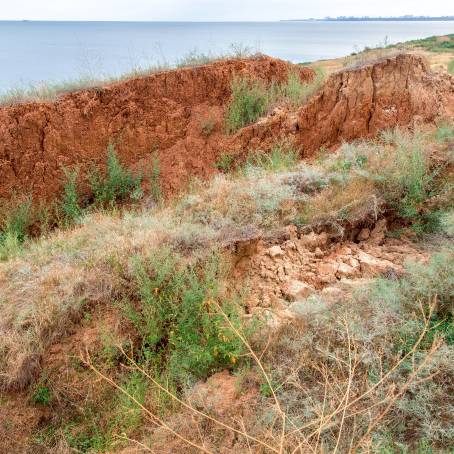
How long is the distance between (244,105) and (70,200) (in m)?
4.01

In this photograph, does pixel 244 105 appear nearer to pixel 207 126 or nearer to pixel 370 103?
pixel 207 126

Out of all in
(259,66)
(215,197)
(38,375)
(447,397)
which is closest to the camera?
(447,397)

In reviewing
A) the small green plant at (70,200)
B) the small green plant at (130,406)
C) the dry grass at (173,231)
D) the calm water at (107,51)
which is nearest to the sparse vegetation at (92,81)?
the calm water at (107,51)

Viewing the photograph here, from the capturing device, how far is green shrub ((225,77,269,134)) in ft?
28.8

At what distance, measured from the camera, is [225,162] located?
8398 mm

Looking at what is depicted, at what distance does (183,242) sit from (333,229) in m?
1.68

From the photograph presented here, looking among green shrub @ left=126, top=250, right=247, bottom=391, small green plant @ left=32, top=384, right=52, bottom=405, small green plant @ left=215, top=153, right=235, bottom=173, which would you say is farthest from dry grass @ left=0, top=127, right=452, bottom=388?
small green plant @ left=215, top=153, right=235, bottom=173

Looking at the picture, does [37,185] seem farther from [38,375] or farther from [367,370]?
[367,370]

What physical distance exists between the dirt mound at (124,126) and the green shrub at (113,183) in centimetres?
39

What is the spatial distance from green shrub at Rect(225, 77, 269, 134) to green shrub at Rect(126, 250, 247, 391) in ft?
17.2

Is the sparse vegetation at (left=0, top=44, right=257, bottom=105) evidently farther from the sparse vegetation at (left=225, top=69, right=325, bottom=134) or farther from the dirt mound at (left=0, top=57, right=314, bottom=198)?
the sparse vegetation at (left=225, top=69, right=325, bottom=134)

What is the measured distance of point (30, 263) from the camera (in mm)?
4688

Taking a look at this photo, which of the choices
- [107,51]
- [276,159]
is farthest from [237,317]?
[107,51]

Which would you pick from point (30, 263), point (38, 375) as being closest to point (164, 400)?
point (38, 375)
